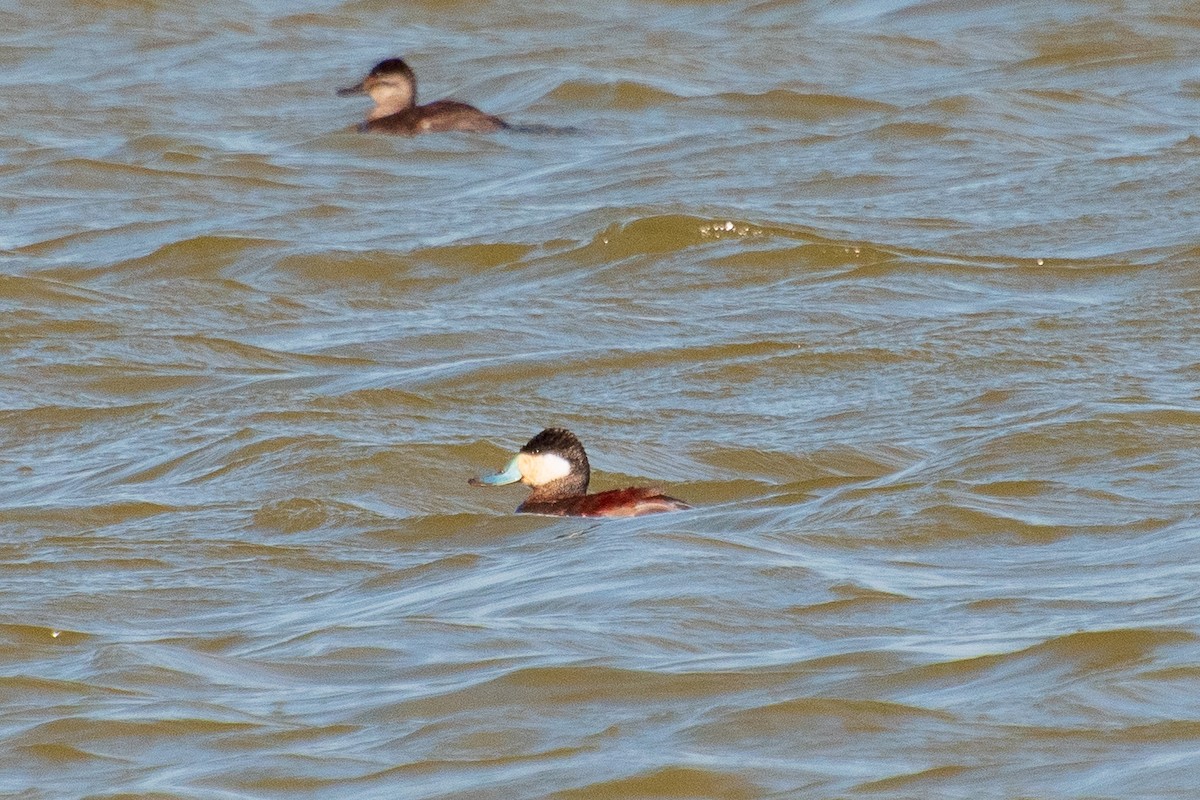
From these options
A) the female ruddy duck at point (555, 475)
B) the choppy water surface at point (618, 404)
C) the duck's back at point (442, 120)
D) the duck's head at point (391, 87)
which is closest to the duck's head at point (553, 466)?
the female ruddy duck at point (555, 475)

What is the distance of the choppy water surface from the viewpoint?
19.7 ft

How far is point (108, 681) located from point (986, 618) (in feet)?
7.29

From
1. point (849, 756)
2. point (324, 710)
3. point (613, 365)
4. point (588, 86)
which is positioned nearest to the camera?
point (849, 756)

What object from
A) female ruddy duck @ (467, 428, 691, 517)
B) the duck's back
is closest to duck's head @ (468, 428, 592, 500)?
female ruddy duck @ (467, 428, 691, 517)

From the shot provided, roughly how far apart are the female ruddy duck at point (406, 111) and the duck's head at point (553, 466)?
26.0 feet

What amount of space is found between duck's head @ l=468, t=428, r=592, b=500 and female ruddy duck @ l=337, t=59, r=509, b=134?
791 centimetres

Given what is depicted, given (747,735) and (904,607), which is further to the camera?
(904,607)

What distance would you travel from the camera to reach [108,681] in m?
6.61

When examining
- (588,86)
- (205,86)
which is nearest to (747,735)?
(588,86)

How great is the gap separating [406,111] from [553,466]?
828 cm

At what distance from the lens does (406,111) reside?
16.8 meters

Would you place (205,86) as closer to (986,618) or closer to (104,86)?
(104,86)

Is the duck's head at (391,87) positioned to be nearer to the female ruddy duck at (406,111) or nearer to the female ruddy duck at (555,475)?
the female ruddy duck at (406,111)

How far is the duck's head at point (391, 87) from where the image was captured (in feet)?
56.4
